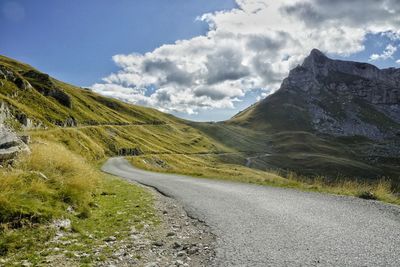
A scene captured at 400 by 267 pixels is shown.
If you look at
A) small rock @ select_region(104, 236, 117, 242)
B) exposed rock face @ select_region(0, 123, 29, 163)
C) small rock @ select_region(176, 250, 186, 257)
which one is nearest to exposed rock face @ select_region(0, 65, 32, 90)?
exposed rock face @ select_region(0, 123, 29, 163)

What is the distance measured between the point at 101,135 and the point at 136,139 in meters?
26.7

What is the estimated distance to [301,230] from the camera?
1215cm

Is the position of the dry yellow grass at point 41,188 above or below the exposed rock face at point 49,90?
below

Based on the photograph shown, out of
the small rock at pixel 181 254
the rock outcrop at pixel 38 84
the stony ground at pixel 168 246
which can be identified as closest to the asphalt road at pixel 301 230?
the stony ground at pixel 168 246

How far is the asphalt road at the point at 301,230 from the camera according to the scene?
9.22m

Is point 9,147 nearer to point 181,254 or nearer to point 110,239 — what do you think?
point 110,239

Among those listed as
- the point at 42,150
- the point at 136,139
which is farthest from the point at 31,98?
the point at 42,150

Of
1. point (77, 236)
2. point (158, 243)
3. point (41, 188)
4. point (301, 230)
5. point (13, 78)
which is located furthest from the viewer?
point (13, 78)

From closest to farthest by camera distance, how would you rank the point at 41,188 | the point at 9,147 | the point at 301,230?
the point at 301,230 → the point at 41,188 → the point at 9,147

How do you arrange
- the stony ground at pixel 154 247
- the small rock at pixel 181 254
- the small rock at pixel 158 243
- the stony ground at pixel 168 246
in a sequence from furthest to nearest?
1. the small rock at pixel 158 243
2. the small rock at pixel 181 254
3. the stony ground at pixel 168 246
4. the stony ground at pixel 154 247

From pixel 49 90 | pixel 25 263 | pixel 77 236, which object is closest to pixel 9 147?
pixel 77 236

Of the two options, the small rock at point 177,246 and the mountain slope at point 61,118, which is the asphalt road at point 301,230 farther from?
the mountain slope at point 61,118

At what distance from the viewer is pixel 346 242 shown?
1051 cm

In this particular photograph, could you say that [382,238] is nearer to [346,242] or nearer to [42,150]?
[346,242]
